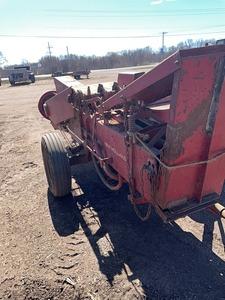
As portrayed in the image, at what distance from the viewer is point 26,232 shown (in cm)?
388

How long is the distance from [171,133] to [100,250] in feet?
5.70

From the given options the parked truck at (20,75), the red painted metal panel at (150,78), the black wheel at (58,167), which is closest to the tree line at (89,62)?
the parked truck at (20,75)

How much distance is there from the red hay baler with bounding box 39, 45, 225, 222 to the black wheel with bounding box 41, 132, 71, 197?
0.61m

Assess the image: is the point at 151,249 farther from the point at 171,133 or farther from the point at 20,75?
the point at 20,75

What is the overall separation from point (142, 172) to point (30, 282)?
1546 millimetres

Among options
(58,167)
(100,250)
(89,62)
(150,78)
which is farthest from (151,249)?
(89,62)

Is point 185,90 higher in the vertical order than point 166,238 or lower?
higher

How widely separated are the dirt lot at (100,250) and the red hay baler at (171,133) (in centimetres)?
58

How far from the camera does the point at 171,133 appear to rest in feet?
7.67

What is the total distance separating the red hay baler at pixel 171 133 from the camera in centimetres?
218

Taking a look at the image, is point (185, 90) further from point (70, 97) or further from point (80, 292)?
point (70, 97)

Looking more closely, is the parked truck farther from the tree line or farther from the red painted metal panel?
the red painted metal panel

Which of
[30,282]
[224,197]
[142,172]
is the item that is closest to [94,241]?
[30,282]

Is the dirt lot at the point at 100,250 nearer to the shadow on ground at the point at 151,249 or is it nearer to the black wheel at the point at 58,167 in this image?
the shadow on ground at the point at 151,249
